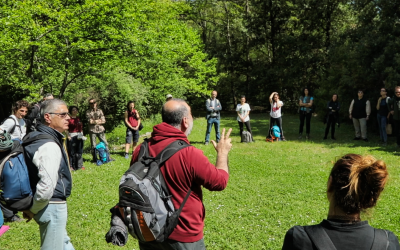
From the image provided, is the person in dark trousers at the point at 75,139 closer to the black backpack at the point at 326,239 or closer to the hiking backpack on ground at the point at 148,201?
the hiking backpack on ground at the point at 148,201

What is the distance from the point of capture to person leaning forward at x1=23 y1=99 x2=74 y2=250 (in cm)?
342

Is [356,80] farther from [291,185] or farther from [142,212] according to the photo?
[142,212]

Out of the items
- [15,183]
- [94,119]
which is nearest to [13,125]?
[94,119]

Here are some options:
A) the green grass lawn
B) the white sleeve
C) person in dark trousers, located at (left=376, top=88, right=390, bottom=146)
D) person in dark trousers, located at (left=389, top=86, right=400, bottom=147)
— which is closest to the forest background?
person in dark trousers, located at (left=376, top=88, right=390, bottom=146)

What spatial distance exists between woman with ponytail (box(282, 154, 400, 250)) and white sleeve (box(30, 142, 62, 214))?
93.5 inches

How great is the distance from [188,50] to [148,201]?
67.6ft

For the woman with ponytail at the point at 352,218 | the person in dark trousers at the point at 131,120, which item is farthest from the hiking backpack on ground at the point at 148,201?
the person in dark trousers at the point at 131,120

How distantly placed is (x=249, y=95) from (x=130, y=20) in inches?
812

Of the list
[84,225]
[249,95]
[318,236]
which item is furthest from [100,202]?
[249,95]

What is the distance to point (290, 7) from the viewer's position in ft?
98.3

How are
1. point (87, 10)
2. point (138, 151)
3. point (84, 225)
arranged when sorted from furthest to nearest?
point (87, 10) < point (84, 225) < point (138, 151)

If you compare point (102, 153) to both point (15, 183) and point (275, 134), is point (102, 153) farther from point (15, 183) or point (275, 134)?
point (15, 183)

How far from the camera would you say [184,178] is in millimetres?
2877

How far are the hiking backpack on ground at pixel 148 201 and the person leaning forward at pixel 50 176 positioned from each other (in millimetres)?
1087
